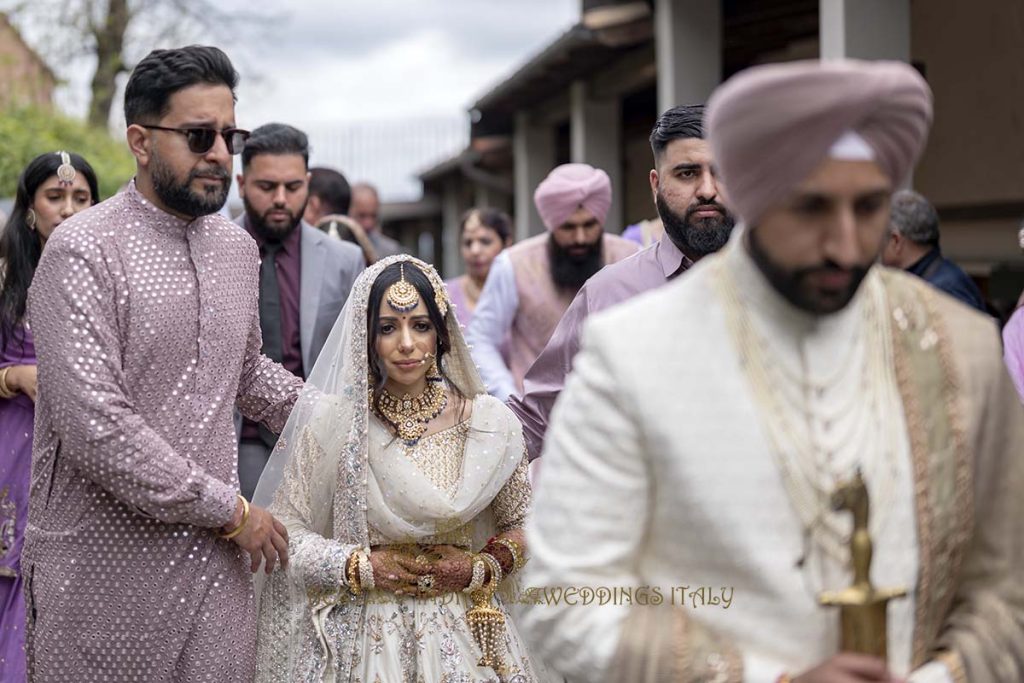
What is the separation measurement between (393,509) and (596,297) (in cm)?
90

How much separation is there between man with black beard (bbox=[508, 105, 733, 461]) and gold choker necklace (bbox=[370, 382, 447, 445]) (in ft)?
1.16

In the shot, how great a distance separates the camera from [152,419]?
3.89 metres

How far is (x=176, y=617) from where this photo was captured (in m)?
3.95

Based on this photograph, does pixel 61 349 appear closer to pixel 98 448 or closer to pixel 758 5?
pixel 98 448

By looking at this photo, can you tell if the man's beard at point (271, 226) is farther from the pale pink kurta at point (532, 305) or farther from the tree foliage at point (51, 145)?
the tree foliage at point (51, 145)

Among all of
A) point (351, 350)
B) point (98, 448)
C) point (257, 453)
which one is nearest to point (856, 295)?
point (98, 448)

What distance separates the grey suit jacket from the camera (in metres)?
6.04

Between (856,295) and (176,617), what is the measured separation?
2314 mm

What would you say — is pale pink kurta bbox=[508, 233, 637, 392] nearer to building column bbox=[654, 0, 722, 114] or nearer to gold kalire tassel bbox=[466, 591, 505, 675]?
gold kalire tassel bbox=[466, 591, 505, 675]

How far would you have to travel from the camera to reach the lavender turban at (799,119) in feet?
6.98

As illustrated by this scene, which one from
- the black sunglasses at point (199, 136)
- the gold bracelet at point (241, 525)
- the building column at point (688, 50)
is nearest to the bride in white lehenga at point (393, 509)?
the gold bracelet at point (241, 525)

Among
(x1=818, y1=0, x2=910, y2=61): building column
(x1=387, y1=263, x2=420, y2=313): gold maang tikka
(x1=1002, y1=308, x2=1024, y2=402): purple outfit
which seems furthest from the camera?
(x1=818, y1=0, x2=910, y2=61): building column

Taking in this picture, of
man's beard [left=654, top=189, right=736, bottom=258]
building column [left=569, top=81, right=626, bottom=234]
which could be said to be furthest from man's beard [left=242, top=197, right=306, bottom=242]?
building column [left=569, top=81, right=626, bottom=234]

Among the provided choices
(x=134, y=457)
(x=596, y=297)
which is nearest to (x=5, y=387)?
(x=134, y=457)
